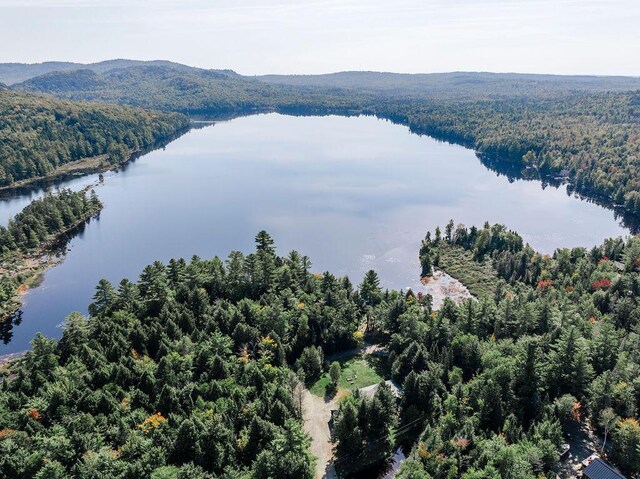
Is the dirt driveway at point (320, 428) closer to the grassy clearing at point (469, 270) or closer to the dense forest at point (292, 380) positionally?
the dense forest at point (292, 380)

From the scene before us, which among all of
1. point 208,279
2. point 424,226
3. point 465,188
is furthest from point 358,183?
point 208,279

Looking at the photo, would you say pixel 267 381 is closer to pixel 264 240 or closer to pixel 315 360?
pixel 315 360

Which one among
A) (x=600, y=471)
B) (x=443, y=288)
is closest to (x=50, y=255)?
(x=443, y=288)

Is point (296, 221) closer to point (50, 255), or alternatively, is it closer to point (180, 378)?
point (50, 255)

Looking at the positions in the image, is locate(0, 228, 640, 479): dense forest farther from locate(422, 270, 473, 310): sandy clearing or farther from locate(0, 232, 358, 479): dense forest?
locate(422, 270, 473, 310): sandy clearing

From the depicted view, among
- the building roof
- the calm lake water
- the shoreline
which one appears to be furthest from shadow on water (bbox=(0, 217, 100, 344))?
the building roof

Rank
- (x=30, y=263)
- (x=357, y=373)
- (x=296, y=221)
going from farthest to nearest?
(x=296, y=221)
(x=30, y=263)
(x=357, y=373)
